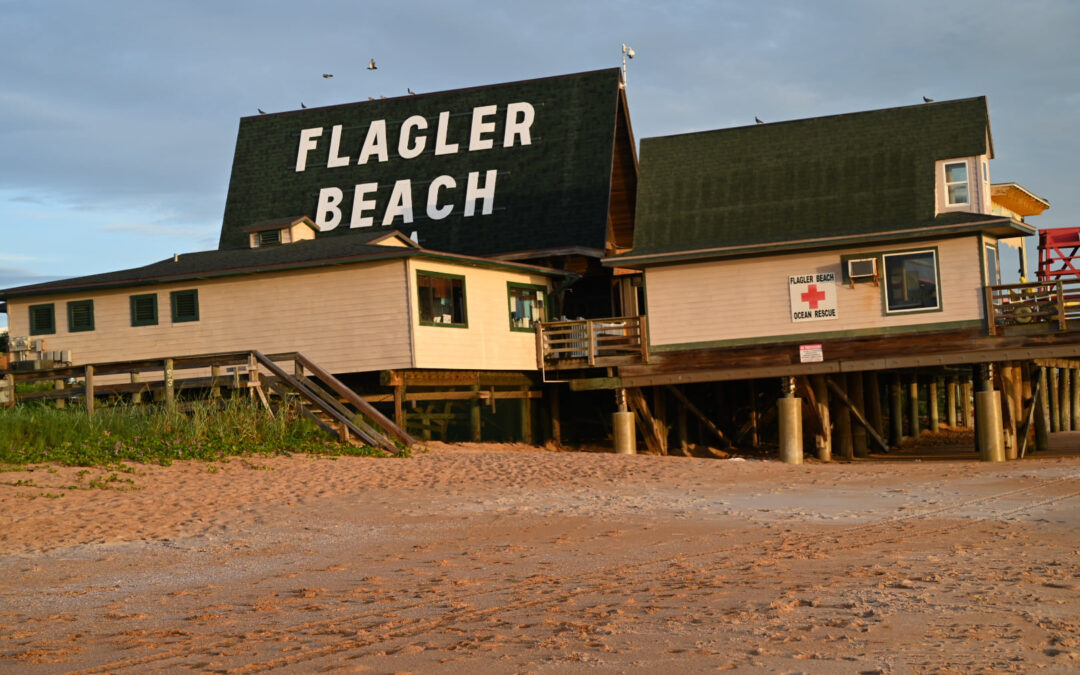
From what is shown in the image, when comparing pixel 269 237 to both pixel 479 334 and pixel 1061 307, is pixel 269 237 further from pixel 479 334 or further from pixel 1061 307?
pixel 1061 307

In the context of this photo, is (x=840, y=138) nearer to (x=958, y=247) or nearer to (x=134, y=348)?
(x=958, y=247)

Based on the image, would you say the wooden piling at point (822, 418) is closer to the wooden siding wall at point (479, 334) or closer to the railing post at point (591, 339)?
the railing post at point (591, 339)

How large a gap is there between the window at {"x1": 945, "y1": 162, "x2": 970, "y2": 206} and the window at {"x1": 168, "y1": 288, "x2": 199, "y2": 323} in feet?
54.0

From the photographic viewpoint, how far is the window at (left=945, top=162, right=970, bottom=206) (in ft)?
87.6

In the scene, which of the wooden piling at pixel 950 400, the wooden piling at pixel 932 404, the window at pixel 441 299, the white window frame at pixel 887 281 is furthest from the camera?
the wooden piling at pixel 950 400

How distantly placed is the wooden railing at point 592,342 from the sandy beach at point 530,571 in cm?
798

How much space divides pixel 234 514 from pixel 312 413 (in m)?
7.58

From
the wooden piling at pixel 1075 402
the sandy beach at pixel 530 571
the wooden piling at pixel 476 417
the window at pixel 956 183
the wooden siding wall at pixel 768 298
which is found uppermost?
the window at pixel 956 183

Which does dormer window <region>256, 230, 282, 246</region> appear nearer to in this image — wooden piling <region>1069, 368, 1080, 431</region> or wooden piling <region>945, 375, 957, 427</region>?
wooden piling <region>945, 375, 957, 427</region>

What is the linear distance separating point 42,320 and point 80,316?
987 mm

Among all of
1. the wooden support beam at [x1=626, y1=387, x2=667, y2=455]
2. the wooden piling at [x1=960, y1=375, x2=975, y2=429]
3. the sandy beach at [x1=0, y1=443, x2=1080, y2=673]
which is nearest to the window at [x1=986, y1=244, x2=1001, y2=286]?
the sandy beach at [x1=0, y1=443, x2=1080, y2=673]

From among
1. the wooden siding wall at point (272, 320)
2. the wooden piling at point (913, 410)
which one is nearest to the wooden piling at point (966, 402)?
the wooden piling at point (913, 410)

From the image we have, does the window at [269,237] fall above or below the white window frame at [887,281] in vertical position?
above

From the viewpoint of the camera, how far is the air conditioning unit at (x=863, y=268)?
26.1 metres
